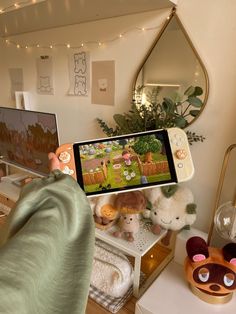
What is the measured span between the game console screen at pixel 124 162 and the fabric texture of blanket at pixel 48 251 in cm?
44

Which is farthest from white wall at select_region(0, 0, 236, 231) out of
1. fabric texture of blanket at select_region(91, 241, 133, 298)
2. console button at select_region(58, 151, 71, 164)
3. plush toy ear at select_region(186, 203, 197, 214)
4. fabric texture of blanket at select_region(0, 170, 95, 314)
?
fabric texture of blanket at select_region(0, 170, 95, 314)

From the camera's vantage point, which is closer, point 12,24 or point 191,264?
point 191,264

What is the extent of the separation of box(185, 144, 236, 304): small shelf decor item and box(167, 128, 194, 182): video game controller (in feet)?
0.49

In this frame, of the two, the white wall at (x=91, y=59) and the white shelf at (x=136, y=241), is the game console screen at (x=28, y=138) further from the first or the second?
the white shelf at (x=136, y=241)

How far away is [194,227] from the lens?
3.74 ft

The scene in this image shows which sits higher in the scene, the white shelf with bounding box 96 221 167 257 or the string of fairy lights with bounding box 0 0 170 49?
the string of fairy lights with bounding box 0 0 170 49

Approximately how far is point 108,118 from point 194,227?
0.73 m

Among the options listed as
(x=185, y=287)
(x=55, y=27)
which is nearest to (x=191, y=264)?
(x=185, y=287)

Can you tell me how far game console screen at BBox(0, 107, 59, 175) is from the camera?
1.36 meters

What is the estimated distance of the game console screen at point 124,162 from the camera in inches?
32.2

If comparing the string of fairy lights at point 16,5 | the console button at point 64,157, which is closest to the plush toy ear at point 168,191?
the console button at point 64,157

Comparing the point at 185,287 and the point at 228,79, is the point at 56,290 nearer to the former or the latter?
the point at 185,287

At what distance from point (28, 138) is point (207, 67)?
1.14 m

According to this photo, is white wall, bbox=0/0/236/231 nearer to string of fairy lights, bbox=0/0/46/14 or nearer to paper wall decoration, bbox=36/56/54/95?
paper wall decoration, bbox=36/56/54/95
